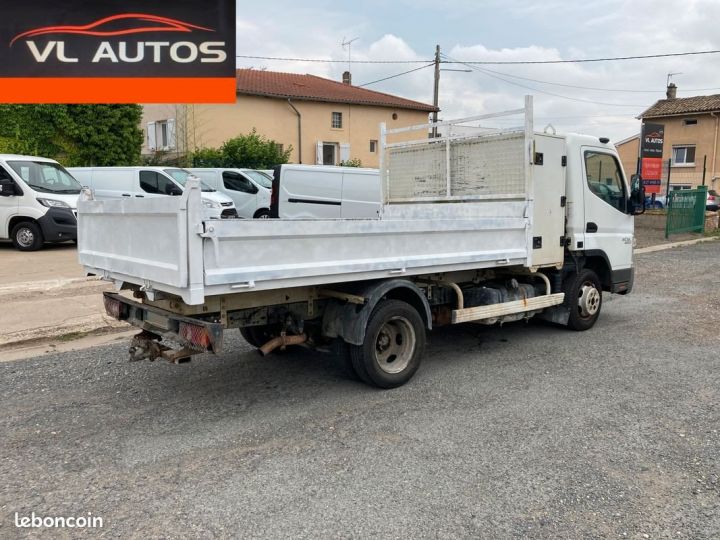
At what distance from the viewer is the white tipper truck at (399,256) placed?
13.1 ft

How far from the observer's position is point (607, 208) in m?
7.34

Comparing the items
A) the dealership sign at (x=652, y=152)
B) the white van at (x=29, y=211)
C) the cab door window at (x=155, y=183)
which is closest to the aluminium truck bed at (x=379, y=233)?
the white van at (x=29, y=211)

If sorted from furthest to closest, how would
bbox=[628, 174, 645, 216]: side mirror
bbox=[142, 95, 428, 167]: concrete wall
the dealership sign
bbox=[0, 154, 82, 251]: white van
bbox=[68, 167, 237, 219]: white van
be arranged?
bbox=[142, 95, 428, 167]: concrete wall < the dealership sign < bbox=[68, 167, 237, 219]: white van < bbox=[0, 154, 82, 251]: white van < bbox=[628, 174, 645, 216]: side mirror

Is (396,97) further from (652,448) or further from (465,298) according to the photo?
(652,448)

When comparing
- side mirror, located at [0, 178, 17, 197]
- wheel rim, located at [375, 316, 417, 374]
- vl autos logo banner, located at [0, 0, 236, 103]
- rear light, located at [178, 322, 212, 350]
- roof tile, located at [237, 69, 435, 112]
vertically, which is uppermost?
roof tile, located at [237, 69, 435, 112]

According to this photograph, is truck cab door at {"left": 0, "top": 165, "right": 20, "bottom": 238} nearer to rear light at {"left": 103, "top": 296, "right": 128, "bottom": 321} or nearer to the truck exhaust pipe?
rear light at {"left": 103, "top": 296, "right": 128, "bottom": 321}

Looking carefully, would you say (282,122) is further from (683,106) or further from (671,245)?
(683,106)

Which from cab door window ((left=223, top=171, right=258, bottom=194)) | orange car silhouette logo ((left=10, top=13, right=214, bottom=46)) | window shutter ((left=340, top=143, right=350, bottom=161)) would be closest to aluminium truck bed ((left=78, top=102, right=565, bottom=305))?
orange car silhouette logo ((left=10, top=13, right=214, bottom=46))

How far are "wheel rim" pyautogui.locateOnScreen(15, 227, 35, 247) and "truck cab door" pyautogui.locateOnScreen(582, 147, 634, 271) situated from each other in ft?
38.9

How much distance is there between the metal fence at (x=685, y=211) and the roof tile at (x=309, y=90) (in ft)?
56.2

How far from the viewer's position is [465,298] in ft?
20.4

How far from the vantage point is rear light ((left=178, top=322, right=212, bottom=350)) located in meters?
4.00

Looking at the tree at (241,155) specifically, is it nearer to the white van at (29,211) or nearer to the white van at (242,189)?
the white van at (242,189)

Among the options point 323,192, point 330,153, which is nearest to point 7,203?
point 323,192
